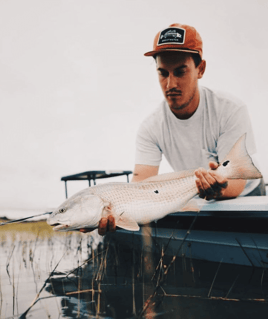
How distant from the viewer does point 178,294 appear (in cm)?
325

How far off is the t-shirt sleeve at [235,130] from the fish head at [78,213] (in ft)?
5.84

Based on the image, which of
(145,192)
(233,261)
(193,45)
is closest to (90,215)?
(145,192)

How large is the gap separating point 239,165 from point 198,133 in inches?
46.6

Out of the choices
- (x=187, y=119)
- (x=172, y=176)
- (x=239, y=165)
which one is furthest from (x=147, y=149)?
(x=239, y=165)

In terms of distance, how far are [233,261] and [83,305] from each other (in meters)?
1.88

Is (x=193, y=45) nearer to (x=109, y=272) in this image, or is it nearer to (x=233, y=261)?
(x=233, y=261)

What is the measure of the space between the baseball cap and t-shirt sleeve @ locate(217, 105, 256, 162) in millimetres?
854

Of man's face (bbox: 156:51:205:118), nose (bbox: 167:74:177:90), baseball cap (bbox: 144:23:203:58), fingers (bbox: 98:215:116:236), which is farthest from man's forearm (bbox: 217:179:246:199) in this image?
baseball cap (bbox: 144:23:203:58)

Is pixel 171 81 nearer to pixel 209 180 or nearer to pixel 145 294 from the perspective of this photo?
pixel 209 180

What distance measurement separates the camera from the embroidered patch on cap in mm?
3729

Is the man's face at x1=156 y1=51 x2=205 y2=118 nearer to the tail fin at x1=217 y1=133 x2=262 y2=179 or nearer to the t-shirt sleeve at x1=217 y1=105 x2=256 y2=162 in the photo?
the t-shirt sleeve at x1=217 y1=105 x2=256 y2=162

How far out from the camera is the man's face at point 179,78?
3.84m

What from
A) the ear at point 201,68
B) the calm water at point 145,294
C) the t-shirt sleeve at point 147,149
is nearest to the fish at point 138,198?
the calm water at point 145,294

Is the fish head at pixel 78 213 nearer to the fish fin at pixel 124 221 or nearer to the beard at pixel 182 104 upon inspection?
the fish fin at pixel 124 221
